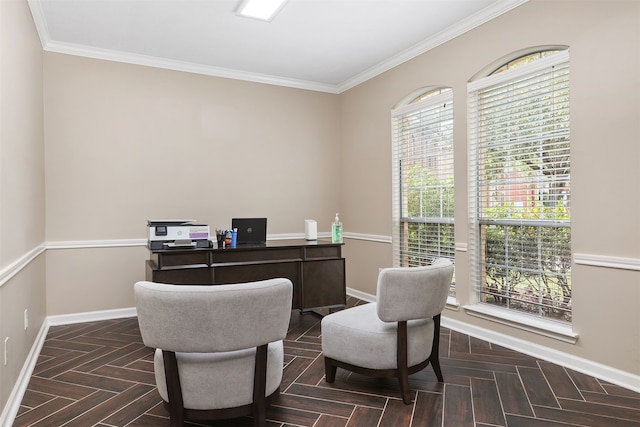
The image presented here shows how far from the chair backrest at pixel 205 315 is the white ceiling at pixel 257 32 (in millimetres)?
2512

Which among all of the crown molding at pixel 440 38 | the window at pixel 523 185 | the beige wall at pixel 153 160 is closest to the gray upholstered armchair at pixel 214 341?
the window at pixel 523 185

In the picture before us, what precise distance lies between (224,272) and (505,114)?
2.84 m

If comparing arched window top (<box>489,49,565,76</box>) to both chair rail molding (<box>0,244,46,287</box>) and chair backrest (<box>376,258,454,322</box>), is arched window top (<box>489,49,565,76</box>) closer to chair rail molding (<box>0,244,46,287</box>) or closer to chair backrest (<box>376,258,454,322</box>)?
chair backrest (<box>376,258,454,322</box>)

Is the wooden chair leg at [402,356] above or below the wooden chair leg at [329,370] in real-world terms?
above

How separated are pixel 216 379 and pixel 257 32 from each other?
3.17 m

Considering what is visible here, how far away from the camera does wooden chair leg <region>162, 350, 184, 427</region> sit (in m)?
2.00

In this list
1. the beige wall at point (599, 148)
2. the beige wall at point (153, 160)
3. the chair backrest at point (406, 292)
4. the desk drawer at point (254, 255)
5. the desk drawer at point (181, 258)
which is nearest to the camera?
the chair backrest at point (406, 292)

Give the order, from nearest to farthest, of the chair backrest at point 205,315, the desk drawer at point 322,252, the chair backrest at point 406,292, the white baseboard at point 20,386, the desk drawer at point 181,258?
A: the chair backrest at point 205,315 < the white baseboard at point 20,386 < the chair backrest at point 406,292 < the desk drawer at point 181,258 < the desk drawer at point 322,252

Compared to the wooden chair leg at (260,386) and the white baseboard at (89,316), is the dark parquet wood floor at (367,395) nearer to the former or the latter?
the wooden chair leg at (260,386)

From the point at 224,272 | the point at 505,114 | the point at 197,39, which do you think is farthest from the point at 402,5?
the point at 224,272

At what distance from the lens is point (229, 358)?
6.77 feet

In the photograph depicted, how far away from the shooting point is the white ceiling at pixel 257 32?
11.2 ft

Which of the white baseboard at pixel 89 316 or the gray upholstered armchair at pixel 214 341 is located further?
the white baseboard at pixel 89 316

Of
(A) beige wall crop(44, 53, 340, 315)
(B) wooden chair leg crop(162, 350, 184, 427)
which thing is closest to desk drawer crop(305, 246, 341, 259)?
(A) beige wall crop(44, 53, 340, 315)
